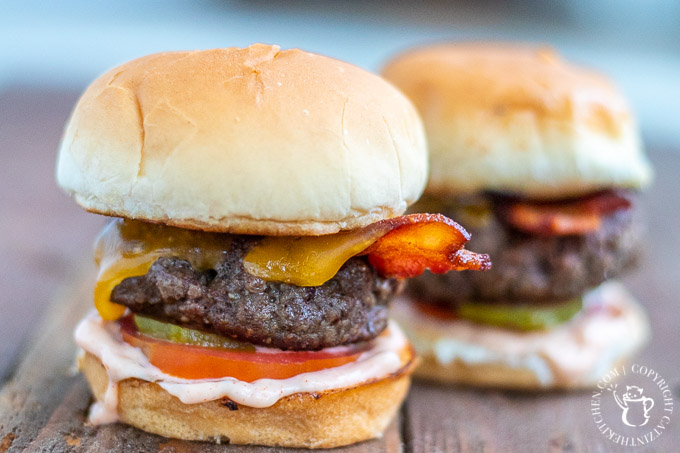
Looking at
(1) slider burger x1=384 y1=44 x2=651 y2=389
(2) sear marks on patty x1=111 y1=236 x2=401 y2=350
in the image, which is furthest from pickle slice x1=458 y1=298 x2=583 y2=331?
(2) sear marks on patty x1=111 y1=236 x2=401 y2=350

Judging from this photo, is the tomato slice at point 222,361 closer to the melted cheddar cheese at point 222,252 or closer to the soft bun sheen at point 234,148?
the melted cheddar cheese at point 222,252

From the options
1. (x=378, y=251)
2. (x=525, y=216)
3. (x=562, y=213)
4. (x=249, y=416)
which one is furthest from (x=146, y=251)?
(x=562, y=213)

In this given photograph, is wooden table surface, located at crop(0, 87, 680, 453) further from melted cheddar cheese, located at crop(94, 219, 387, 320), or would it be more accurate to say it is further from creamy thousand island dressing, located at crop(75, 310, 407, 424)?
melted cheddar cheese, located at crop(94, 219, 387, 320)

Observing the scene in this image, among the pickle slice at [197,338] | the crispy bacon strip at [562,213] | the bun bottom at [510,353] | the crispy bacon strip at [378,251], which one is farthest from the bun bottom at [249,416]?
the crispy bacon strip at [562,213]

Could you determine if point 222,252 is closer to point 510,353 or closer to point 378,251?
point 378,251

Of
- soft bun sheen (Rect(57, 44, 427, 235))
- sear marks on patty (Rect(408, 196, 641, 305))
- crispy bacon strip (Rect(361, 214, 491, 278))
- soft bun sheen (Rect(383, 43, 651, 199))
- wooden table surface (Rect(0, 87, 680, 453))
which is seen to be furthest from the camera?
sear marks on patty (Rect(408, 196, 641, 305))

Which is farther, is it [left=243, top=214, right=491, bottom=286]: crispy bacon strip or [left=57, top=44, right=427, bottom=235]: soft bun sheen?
[left=243, top=214, right=491, bottom=286]: crispy bacon strip
